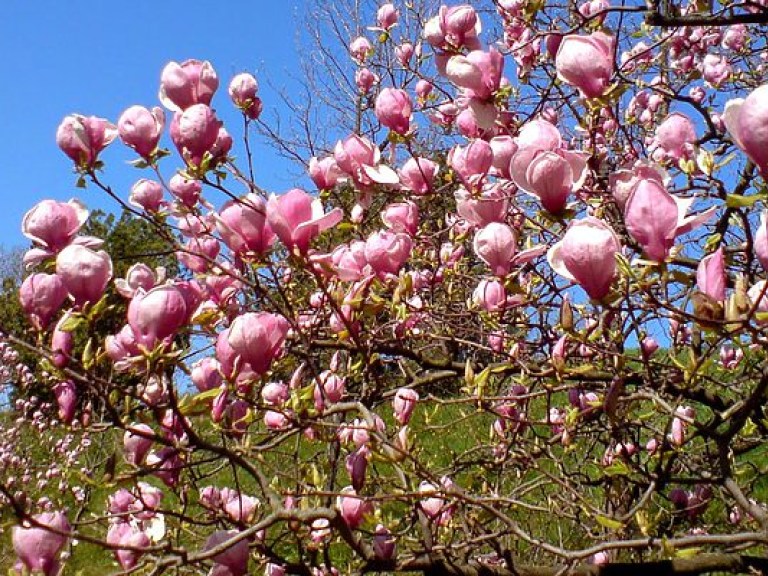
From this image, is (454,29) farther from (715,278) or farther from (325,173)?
(715,278)

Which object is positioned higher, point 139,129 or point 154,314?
point 139,129

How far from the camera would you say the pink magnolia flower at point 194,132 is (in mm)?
1318

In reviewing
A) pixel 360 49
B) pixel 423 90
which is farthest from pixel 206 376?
pixel 360 49

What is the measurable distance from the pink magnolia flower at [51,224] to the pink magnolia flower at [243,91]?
0.64 meters

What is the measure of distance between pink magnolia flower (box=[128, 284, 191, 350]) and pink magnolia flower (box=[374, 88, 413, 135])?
0.69 meters

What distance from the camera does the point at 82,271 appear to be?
1089 millimetres

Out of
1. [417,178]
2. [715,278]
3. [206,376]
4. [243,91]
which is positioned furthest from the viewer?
[243,91]

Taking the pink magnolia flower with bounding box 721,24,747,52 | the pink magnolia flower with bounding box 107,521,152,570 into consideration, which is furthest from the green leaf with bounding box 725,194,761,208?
the pink magnolia flower with bounding box 721,24,747,52

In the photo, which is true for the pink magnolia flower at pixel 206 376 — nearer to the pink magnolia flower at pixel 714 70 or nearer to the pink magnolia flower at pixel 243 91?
the pink magnolia flower at pixel 243 91

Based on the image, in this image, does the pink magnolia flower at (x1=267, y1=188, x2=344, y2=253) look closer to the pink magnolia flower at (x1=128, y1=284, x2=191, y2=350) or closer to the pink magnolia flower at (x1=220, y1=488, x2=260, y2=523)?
the pink magnolia flower at (x1=128, y1=284, x2=191, y2=350)

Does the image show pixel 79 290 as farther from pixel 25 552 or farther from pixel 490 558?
pixel 490 558

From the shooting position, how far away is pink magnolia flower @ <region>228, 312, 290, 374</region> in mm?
1105

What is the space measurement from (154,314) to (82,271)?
14 centimetres

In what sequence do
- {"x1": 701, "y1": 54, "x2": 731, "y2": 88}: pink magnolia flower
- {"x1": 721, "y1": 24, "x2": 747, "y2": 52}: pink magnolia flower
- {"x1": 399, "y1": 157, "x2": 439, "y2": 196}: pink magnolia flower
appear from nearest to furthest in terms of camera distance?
{"x1": 399, "y1": 157, "x2": 439, "y2": 196}: pink magnolia flower, {"x1": 701, "y1": 54, "x2": 731, "y2": 88}: pink magnolia flower, {"x1": 721, "y1": 24, "x2": 747, "y2": 52}: pink magnolia flower
